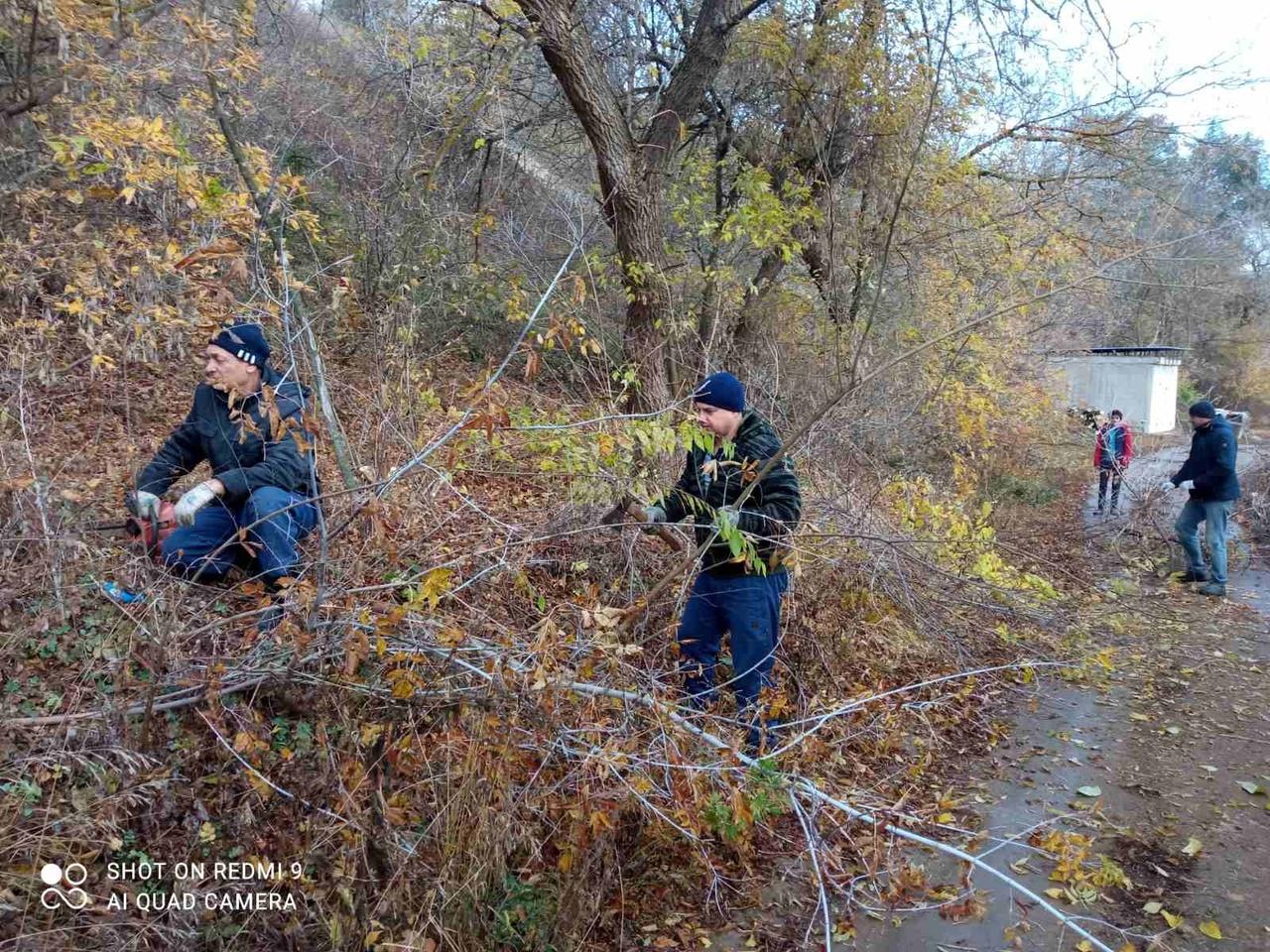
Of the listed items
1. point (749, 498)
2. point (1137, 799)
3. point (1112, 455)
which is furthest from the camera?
point (1112, 455)

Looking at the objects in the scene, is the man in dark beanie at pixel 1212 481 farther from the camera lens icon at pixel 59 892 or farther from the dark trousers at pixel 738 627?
the camera lens icon at pixel 59 892

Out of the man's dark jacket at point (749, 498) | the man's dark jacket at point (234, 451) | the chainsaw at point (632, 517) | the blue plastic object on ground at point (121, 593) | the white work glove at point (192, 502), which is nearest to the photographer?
the blue plastic object on ground at point (121, 593)

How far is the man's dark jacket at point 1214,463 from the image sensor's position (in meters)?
7.71

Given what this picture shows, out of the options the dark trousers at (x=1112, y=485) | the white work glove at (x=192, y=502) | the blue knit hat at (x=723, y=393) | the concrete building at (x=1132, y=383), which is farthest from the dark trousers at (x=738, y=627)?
the concrete building at (x=1132, y=383)

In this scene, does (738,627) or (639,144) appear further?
(639,144)

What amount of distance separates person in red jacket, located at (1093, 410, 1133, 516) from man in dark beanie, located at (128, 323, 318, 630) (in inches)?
395

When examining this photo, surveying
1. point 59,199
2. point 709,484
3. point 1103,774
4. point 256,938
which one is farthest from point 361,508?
point 59,199

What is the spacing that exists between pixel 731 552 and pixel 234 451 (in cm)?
227

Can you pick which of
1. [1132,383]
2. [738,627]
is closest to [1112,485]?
[738,627]

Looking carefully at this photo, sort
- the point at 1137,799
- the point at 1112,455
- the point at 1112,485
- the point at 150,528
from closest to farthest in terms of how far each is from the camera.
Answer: the point at 150,528
the point at 1137,799
the point at 1112,455
the point at 1112,485

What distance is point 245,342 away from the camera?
3605mm

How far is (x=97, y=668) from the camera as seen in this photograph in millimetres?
2994

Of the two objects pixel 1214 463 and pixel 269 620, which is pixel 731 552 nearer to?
pixel 269 620

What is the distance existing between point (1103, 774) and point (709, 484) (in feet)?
8.75
